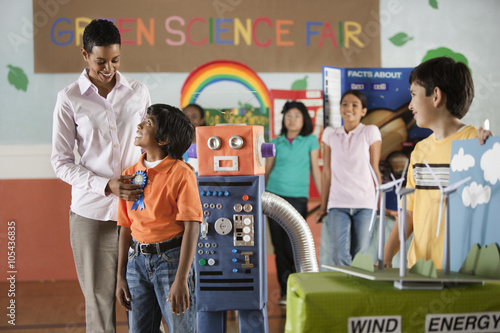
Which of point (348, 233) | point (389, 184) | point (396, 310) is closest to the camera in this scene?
point (396, 310)

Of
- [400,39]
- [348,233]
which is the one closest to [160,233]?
[348,233]

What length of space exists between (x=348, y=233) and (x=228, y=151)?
4.80 feet

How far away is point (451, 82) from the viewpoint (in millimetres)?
1733

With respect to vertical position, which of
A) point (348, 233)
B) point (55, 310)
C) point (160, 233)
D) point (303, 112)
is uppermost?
point (303, 112)

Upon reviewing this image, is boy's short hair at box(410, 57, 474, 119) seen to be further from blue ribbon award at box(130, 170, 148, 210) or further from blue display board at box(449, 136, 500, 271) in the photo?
blue ribbon award at box(130, 170, 148, 210)

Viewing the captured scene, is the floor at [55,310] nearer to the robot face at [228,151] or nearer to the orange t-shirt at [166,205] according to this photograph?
the robot face at [228,151]

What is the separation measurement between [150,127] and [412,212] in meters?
1.02

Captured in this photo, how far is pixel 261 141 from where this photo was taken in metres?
2.40

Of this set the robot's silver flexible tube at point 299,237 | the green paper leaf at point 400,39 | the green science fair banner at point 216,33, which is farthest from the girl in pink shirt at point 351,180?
the green paper leaf at point 400,39

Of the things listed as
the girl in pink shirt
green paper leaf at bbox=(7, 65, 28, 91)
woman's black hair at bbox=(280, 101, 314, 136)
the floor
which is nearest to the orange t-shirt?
the floor

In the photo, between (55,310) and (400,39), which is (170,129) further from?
(400,39)

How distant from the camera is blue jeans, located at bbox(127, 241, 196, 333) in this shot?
1.75 m

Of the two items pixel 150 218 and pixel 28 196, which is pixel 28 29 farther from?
pixel 150 218

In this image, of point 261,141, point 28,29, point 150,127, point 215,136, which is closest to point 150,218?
point 150,127
